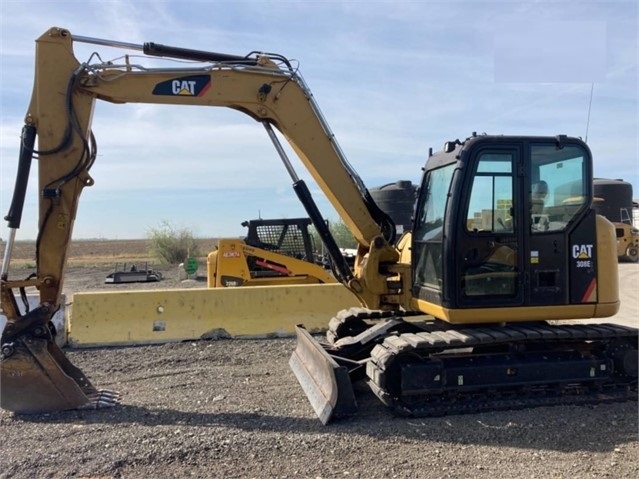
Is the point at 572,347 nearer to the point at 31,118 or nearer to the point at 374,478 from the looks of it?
the point at 374,478

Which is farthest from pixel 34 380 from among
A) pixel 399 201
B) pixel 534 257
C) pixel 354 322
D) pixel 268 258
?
pixel 399 201

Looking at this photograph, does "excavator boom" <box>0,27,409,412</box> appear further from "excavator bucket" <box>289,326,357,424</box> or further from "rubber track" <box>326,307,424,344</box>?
"excavator bucket" <box>289,326,357,424</box>

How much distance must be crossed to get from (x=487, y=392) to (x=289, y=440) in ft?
7.17

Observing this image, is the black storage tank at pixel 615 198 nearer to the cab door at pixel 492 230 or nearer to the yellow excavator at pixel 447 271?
the yellow excavator at pixel 447 271

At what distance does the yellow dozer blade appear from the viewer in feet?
18.9

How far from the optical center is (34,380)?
19.1 feet

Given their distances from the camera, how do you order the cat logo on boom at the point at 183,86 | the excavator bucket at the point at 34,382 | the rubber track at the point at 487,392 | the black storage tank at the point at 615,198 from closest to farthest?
1. the rubber track at the point at 487,392
2. the excavator bucket at the point at 34,382
3. the cat logo on boom at the point at 183,86
4. the black storage tank at the point at 615,198

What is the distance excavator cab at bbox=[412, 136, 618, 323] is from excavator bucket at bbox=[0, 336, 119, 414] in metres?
3.83

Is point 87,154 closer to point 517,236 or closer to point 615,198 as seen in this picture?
point 517,236

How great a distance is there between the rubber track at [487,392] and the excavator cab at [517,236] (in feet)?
0.65

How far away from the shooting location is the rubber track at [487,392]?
5668 mm

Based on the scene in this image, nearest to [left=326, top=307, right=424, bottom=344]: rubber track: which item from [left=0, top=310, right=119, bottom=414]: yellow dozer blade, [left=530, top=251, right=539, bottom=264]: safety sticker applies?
[left=530, top=251, right=539, bottom=264]: safety sticker

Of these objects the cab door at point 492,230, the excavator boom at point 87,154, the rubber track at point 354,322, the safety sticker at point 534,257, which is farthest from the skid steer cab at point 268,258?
the safety sticker at point 534,257

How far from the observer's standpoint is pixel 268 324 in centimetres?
944
